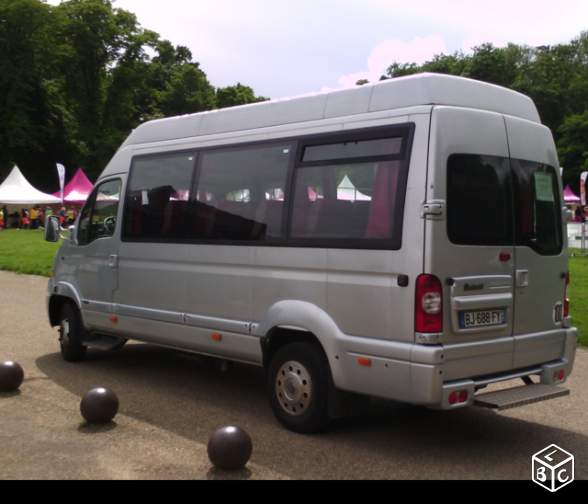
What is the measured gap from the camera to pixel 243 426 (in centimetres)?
648

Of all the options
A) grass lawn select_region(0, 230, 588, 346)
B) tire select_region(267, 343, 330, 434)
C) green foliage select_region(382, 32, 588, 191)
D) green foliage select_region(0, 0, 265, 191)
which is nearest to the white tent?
grass lawn select_region(0, 230, 588, 346)

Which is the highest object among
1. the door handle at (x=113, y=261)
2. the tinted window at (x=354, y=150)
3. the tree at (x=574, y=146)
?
the tree at (x=574, y=146)

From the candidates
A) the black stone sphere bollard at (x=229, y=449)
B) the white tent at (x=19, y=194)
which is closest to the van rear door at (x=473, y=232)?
the black stone sphere bollard at (x=229, y=449)

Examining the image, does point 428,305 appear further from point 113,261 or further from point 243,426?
point 113,261

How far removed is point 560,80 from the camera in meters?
75.2

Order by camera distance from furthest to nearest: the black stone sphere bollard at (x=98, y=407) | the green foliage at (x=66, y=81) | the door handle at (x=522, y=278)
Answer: the green foliage at (x=66, y=81), the black stone sphere bollard at (x=98, y=407), the door handle at (x=522, y=278)

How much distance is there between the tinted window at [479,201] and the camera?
5.62 metres

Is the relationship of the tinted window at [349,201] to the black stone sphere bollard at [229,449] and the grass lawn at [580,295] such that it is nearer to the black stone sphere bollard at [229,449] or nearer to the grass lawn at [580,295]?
the black stone sphere bollard at [229,449]

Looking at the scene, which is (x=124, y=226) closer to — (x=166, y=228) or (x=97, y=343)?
(x=166, y=228)

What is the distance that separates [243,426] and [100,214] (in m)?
3.58

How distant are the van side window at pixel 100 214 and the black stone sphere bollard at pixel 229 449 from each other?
4.02 metres

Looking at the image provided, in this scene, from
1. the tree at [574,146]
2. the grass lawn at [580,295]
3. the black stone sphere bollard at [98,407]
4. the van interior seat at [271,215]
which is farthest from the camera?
the tree at [574,146]

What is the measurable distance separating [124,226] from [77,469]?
366 centimetres

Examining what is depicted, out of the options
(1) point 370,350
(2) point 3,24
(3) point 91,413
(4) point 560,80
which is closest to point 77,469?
(3) point 91,413
